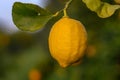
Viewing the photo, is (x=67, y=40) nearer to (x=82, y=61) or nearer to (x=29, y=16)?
(x=29, y=16)

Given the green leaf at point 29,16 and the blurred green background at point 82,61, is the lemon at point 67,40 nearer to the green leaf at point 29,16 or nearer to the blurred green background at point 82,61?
the green leaf at point 29,16

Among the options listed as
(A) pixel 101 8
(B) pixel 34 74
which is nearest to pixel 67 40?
(A) pixel 101 8

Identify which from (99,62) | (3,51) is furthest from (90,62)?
(3,51)

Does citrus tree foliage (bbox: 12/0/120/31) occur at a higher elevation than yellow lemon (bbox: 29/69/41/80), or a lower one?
higher

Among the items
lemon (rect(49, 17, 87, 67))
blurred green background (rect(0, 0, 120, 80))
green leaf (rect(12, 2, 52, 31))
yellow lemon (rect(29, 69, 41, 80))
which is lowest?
yellow lemon (rect(29, 69, 41, 80))

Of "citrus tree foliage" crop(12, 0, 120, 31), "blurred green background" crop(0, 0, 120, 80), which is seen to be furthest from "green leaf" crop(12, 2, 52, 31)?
"blurred green background" crop(0, 0, 120, 80)

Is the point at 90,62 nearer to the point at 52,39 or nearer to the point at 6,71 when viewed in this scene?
the point at 6,71

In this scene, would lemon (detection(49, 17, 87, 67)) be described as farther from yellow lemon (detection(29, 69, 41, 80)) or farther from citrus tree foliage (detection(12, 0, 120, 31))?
yellow lemon (detection(29, 69, 41, 80))
